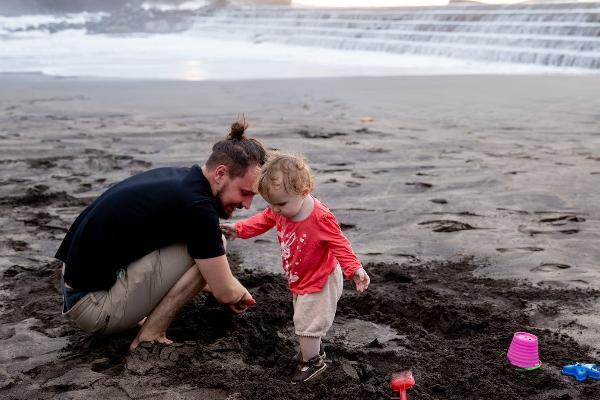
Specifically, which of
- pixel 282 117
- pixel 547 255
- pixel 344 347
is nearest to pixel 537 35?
pixel 282 117

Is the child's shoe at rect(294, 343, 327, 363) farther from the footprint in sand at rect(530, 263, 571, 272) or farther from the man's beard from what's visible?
the footprint in sand at rect(530, 263, 571, 272)

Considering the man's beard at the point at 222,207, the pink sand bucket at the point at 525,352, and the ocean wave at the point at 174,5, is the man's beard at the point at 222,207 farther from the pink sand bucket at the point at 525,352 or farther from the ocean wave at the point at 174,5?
the ocean wave at the point at 174,5

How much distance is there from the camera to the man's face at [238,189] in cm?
294

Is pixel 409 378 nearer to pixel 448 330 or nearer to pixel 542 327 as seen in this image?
pixel 448 330

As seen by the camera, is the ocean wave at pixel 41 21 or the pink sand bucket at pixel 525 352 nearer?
the pink sand bucket at pixel 525 352

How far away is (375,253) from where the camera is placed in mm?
4348

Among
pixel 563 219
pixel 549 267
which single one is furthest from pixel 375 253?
pixel 563 219

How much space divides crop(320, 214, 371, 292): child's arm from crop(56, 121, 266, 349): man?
0.42 metres

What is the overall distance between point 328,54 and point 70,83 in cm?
1192

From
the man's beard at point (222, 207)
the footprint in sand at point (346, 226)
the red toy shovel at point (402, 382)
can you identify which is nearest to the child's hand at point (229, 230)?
the man's beard at point (222, 207)

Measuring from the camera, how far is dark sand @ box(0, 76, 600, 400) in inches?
110

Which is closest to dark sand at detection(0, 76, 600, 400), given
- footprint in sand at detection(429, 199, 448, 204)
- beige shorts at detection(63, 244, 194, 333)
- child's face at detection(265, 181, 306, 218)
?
footprint in sand at detection(429, 199, 448, 204)

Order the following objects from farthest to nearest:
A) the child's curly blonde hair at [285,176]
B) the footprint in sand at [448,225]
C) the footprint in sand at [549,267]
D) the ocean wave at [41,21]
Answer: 1. the ocean wave at [41,21]
2. the footprint in sand at [448,225]
3. the footprint in sand at [549,267]
4. the child's curly blonde hair at [285,176]

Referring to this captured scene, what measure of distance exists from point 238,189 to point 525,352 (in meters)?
1.36
